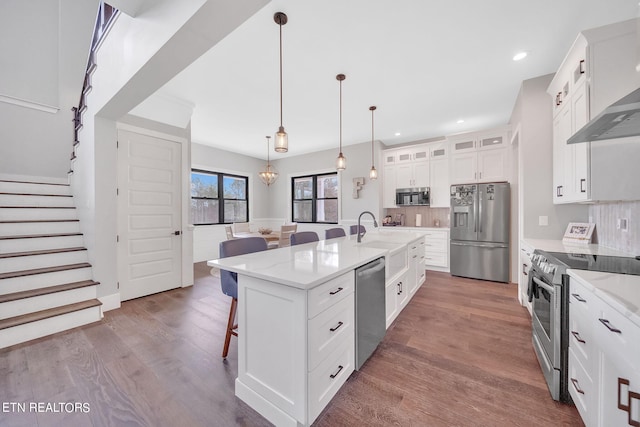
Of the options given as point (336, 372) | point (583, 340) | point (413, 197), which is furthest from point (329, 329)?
point (413, 197)

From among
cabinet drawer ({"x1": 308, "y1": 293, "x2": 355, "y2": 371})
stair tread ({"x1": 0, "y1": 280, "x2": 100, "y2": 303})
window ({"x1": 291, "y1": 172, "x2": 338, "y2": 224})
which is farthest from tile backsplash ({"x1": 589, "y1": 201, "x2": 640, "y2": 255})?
stair tread ({"x1": 0, "y1": 280, "x2": 100, "y2": 303})

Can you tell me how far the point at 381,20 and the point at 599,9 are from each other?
1.75 meters

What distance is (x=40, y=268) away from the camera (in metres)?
2.77

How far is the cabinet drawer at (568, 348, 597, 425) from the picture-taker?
121cm

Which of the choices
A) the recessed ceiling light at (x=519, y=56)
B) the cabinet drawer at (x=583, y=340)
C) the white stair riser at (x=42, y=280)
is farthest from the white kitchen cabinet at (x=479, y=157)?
the white stair riser at (x=42, y=280)

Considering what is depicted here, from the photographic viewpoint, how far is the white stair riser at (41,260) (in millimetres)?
2607

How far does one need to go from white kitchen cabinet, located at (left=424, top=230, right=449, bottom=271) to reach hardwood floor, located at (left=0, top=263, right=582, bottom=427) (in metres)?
1.90

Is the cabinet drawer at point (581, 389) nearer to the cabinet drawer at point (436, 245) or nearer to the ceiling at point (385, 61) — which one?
the ceiling at point (385, 61)

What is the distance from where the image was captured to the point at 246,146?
19.2ft

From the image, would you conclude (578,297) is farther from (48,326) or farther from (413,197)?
(48,326)

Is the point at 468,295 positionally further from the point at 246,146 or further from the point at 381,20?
the point at 246,146

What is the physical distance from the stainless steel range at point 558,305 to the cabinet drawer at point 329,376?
1.32m

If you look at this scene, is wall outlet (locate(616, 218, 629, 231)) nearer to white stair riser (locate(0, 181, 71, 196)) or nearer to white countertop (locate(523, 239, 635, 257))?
white countertop (locate(523, 239, 635, 257))

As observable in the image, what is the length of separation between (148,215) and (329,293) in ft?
10.7
